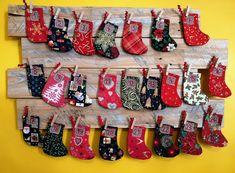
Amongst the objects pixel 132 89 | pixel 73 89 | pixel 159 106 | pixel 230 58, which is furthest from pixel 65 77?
pixel 230 58

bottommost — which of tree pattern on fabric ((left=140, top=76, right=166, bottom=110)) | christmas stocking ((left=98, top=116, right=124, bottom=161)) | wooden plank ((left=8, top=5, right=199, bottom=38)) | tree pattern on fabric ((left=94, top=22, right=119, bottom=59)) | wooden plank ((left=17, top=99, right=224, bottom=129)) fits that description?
christmas stocking ((left=98, top=116, right=124, bottom=161))

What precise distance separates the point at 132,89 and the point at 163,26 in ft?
1.21

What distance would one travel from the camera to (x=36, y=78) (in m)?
1.46

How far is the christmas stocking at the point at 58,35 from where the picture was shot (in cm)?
144

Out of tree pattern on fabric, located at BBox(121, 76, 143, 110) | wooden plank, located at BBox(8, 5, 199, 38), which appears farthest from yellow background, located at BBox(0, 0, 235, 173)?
tree pattern on fabric, located at BBox(121, 76, 143, 110)

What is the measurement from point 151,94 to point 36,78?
0.60m

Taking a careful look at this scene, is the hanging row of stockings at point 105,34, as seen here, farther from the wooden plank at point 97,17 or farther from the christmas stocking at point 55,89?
the christmas stocking at point 55,89

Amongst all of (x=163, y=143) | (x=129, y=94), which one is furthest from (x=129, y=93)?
(x=163, y=143)

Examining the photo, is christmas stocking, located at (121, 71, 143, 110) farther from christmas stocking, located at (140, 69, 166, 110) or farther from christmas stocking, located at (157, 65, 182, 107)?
christmas stocking, located at (157, 65, 182, 107)

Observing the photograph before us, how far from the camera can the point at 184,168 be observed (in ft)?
5.33

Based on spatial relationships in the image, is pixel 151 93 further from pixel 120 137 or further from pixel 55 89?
pixel 55 89

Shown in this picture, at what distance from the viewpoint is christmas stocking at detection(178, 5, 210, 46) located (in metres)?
1.50

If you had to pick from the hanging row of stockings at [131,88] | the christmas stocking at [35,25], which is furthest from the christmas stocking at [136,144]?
the christmas stocking at [35,25]

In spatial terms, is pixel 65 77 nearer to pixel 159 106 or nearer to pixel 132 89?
pixel 132 89
